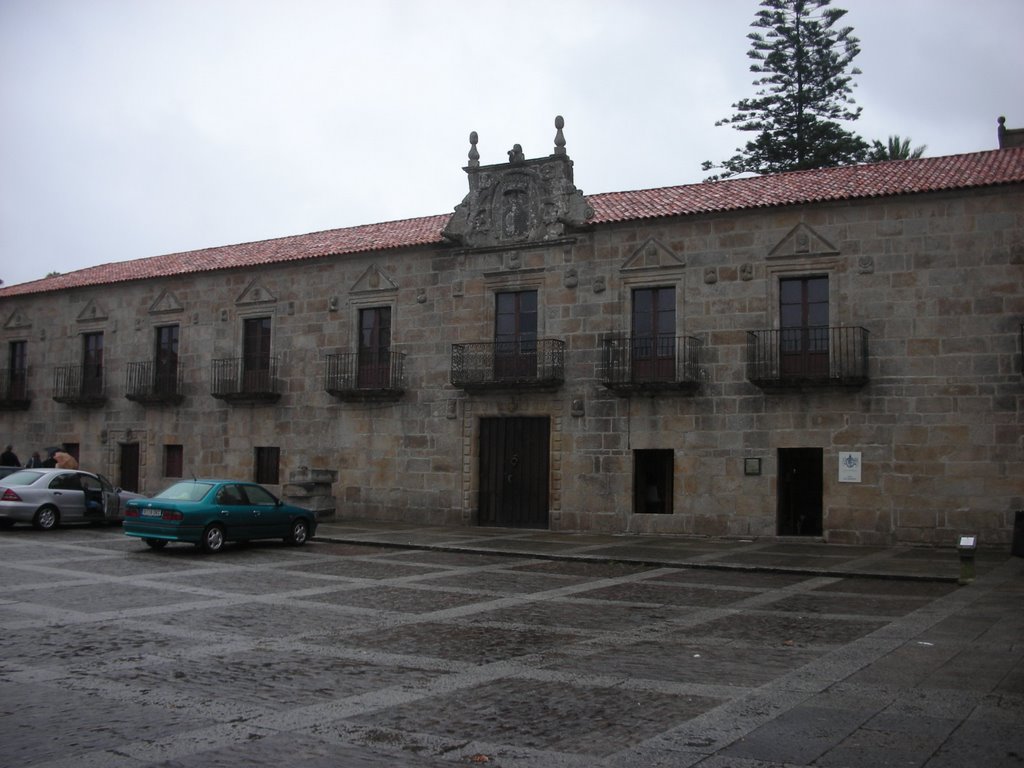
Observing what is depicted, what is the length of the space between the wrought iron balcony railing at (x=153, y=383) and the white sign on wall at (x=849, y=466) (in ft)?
56.3

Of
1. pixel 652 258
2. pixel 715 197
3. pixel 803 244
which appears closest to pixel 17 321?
pixel 652 258

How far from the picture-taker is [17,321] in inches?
1201

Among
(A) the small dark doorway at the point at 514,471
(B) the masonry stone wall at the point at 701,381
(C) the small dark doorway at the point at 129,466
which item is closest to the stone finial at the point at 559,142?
(B) the masonry stone wall at the point at 701,381

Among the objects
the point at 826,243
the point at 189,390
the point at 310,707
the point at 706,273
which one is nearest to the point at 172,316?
the point at 189,390

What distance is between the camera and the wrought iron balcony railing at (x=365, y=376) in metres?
22.6

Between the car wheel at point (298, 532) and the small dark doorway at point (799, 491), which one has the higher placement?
Result: the small dark doorway at point (799, 491)

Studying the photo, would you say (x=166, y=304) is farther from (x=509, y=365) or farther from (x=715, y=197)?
(x=715, y=197)

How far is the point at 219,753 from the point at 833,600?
26.8 ft

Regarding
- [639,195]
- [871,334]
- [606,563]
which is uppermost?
[639,195]

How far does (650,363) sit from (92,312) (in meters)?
17.7

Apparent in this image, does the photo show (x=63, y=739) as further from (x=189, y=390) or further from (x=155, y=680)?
(x=189, y=390)

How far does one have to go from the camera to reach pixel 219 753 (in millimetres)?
5109

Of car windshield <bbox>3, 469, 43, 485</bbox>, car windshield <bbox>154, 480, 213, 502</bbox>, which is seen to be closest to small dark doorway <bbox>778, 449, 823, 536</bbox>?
car windshield <bbox>154, 480, 213, 502</bbox>

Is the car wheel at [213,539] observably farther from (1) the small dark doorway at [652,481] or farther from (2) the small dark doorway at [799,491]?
(2) the small dark doorway at [799,491]
